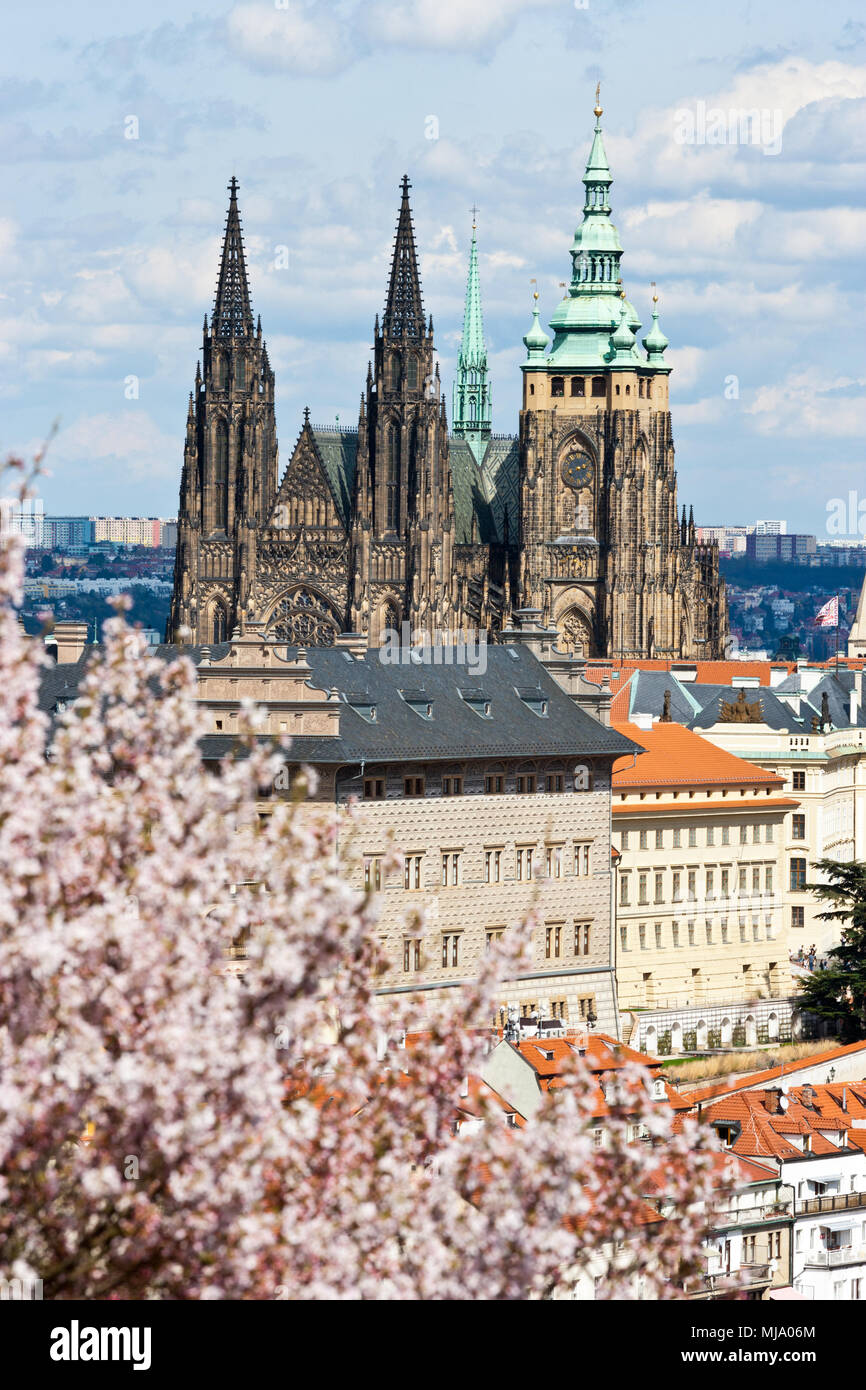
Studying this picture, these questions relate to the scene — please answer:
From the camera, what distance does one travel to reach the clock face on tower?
181 metres

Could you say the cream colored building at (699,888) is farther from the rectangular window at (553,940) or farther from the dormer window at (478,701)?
the dormer window at (478,701)

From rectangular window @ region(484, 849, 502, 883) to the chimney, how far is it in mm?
13705

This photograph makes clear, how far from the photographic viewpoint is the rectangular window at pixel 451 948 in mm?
90875

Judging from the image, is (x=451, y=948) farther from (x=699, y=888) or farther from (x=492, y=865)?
(x=699, y=888)

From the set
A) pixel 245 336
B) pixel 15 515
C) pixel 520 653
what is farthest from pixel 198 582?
pixel 15 515

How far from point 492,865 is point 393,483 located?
8050cm

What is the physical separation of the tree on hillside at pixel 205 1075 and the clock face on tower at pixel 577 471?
510 feet

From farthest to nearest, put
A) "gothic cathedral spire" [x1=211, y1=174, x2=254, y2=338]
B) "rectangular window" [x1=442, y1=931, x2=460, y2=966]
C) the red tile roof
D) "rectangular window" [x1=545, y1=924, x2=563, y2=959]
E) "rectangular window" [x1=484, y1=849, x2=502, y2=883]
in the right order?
"gothic cathedral spire" [x1=211, y1=174, x2=254, y2=338], the red tile roof, "rectangular window" [x1=545, y1=924, x2=563, y2=959], "rectangular window" [x1=484, y1=849, x2=502, y2=883], "rectangular window" [x1=442, y1=931, x2=460, y2=966]

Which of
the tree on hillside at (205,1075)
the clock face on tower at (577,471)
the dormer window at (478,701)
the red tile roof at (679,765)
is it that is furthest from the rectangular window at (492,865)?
the clock face on tower at (577,471)

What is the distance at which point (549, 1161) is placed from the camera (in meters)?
24.5

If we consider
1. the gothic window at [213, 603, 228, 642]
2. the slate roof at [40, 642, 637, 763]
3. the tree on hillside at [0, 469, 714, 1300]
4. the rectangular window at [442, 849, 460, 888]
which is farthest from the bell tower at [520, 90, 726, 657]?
the tree on hillside at [0, 469, 714, 1300]

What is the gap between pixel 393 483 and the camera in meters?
172

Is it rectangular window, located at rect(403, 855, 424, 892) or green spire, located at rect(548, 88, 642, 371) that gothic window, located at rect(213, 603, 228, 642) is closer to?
green spire, located at rect(548, 88, 642, 371)

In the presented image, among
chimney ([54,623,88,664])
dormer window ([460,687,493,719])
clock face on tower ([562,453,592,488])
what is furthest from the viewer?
clock face on tower ([562,453,592,488])
